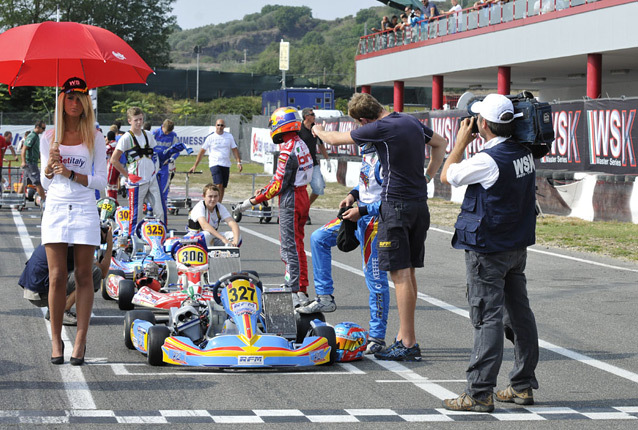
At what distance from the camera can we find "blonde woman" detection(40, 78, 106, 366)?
6656 millimetres

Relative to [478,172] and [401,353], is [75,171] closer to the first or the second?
[401,353]

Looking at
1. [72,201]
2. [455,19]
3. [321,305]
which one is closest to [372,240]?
[321,305]

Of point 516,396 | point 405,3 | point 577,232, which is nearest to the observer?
point 516,396

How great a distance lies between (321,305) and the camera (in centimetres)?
827

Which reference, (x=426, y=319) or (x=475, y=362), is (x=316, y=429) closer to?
(x=475, y=362)

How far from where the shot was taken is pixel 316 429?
5336 millimetres

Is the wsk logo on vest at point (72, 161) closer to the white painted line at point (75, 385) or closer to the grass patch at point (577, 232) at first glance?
the white painted line at point (75, 385)

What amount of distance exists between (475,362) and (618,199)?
1242 centimetres

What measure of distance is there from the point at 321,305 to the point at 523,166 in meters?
2.95

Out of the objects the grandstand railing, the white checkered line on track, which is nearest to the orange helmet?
the white checkered line on track

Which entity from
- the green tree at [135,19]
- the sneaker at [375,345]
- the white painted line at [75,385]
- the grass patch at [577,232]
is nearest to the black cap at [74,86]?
the white painted line at [75,385]

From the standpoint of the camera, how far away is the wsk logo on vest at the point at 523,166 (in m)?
5.72

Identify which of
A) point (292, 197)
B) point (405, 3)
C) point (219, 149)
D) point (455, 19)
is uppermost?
point (405, 3)

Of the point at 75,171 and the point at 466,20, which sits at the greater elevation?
the point at 466,20
